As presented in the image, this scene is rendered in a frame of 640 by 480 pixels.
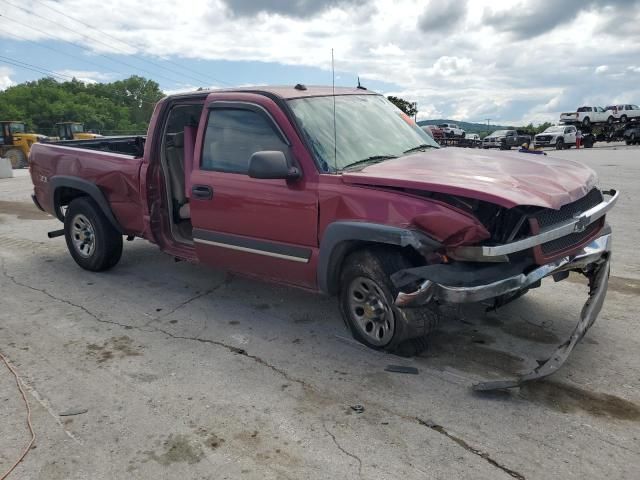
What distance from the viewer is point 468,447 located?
9.27ft

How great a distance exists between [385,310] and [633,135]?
37.7 metres

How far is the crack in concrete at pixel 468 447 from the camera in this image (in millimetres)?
2605

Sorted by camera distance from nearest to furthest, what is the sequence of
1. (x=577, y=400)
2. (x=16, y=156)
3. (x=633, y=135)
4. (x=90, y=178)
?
(x=577, y=400) → (x=90, y=178) → (x=16, y=156) → (x=633, y=135)

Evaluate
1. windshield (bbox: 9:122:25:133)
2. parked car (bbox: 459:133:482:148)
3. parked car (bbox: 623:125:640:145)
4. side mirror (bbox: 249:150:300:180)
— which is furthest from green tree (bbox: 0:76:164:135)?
side mirror (bbox: 249:150:300:180)

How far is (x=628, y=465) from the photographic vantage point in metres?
2.64

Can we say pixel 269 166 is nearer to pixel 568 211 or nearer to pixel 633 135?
pixel 568 211

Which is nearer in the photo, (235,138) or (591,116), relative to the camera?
(235,138)

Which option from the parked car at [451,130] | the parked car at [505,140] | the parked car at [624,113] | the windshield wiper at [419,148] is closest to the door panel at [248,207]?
the windshield wiper at [419,148]

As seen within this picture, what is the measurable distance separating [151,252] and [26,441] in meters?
4.32

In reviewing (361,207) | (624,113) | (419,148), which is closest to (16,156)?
(419,148)

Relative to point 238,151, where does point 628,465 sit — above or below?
below

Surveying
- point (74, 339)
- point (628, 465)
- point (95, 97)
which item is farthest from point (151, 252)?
point (95, 97)

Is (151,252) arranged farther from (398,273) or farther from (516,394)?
(516,394)

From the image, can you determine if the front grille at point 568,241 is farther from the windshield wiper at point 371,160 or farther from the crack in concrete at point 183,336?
the crack in concrete at point 183,336
